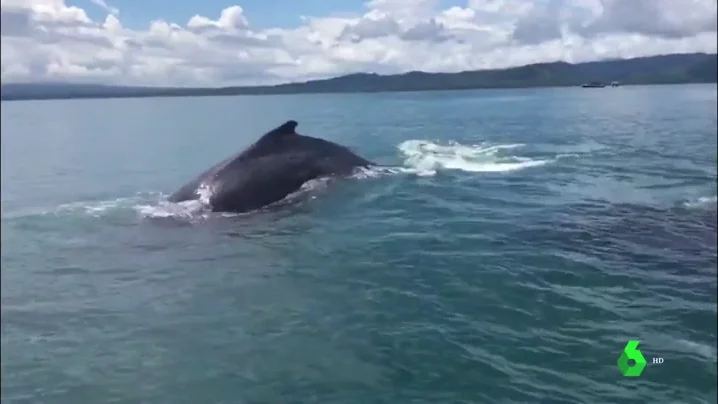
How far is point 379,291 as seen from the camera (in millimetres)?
17125

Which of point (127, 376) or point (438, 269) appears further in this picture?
point (438, 269)

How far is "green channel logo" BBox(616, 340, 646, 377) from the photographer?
11109 millimetres

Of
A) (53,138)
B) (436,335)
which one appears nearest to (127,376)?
(436,335)

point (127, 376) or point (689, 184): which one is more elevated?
point (689, 184)

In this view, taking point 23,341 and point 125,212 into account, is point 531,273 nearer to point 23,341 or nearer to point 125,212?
point 23,341

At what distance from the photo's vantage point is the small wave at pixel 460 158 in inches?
1437

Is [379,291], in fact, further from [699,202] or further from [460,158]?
[460,158]

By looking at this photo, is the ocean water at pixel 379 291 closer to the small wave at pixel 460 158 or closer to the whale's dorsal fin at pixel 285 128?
the small wave at pixel 460 158

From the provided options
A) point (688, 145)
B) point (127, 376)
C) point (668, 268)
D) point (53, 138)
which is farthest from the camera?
point (53, 138)

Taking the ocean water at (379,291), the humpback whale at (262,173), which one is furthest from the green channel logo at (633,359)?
the humpback whale at (262,173)

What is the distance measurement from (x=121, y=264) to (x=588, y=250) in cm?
1273

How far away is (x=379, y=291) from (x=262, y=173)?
12632 millimetres

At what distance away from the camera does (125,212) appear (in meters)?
28.0

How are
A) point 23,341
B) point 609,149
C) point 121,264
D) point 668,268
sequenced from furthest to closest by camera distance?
point 609,149 < point 121,264 < point 668,268 < point 23,341
